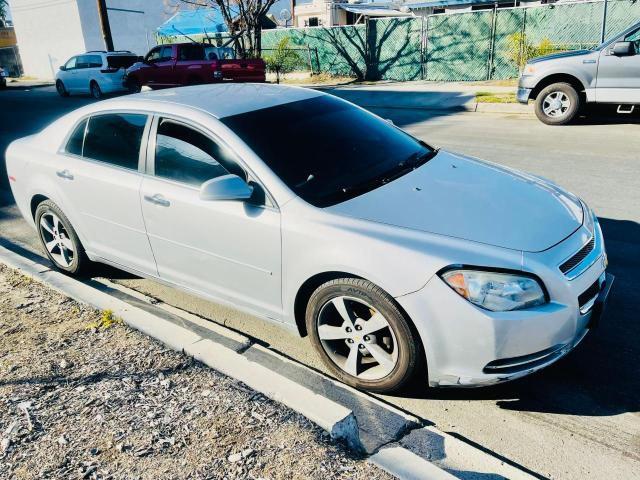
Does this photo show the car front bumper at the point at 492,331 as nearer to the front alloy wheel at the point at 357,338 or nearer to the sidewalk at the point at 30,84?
the front alloy wheel at the point at 357,338

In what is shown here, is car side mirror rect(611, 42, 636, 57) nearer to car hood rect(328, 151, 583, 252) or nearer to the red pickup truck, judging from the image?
car hood rect(328, 151, 583, 252)

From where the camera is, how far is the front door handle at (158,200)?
12.2 ft

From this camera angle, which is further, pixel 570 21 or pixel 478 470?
pixel 570 21

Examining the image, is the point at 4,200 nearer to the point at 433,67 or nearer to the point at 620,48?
the point at 620,48

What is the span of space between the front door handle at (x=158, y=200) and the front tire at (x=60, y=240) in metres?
1.20

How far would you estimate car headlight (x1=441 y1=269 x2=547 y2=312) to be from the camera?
2.73 meters

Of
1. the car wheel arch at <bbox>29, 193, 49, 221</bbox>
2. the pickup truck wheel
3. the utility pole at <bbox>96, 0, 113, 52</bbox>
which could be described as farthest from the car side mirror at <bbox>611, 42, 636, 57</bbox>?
the utility pole at <bbox>96, 0, 113, 52</bbox>

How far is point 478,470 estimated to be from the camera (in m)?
2.57

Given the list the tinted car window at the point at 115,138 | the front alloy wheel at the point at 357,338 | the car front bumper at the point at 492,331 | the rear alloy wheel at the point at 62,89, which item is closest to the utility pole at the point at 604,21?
the tinted car window at the point at 115,138

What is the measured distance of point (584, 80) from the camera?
10.1m

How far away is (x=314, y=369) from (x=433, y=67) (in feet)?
58.6

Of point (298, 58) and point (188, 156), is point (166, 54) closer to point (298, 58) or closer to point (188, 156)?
point (298, 58)

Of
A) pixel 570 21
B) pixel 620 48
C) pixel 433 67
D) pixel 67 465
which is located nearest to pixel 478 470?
pixel 67 465

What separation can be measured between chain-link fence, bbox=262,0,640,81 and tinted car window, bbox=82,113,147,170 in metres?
14.9
